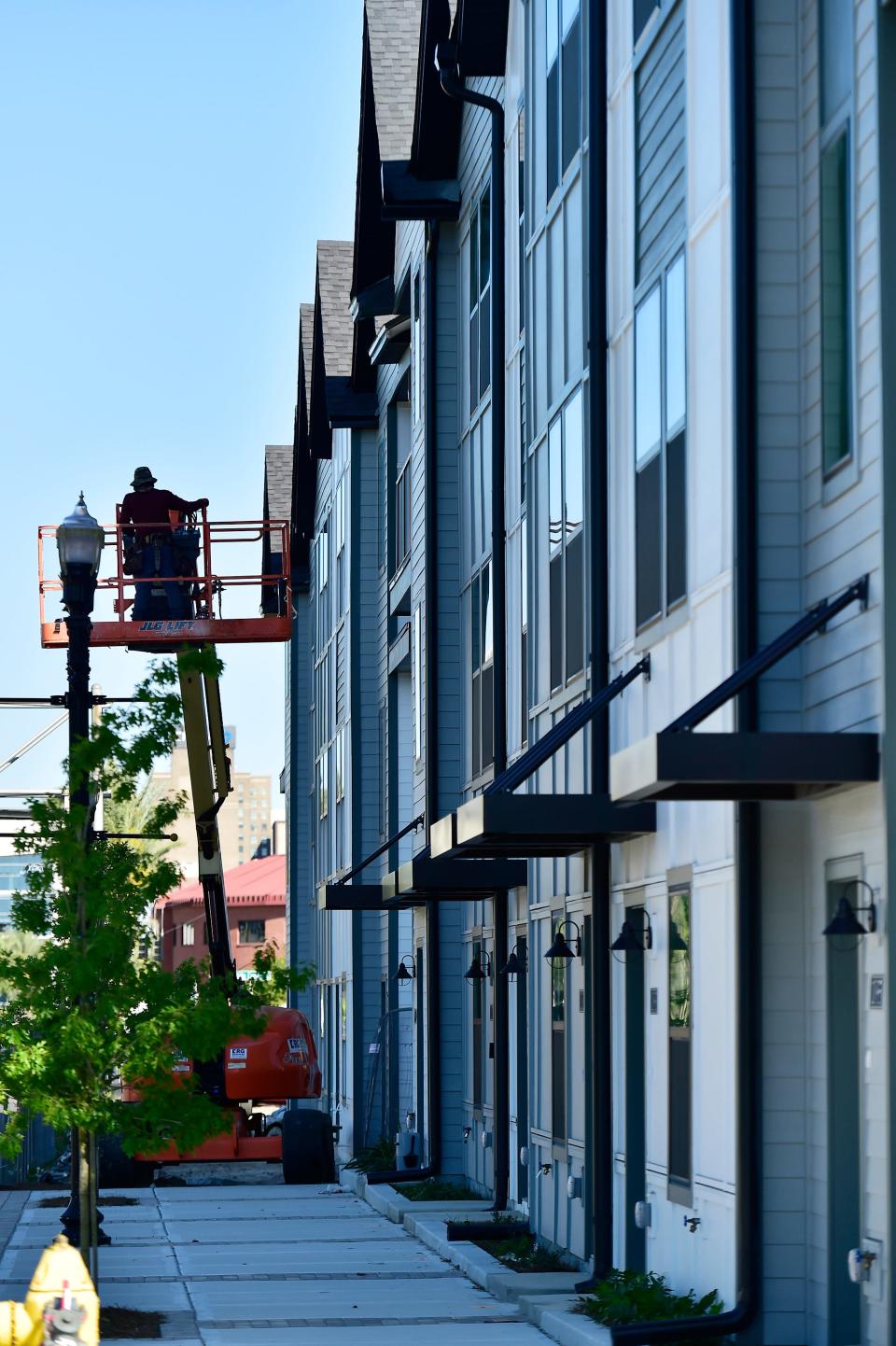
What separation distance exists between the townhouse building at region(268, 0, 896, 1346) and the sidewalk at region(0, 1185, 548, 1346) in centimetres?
116

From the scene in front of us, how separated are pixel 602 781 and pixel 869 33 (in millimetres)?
6298

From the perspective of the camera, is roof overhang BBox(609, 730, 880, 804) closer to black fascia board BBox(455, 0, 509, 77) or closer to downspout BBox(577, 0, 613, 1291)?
downspout BBox(577, 0, 613, 1291)

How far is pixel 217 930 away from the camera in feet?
98.0

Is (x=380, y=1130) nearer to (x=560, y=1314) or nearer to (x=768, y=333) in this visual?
(x=560, y=1314)

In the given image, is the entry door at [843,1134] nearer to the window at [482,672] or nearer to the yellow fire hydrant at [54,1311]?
the yellow fire hydrant at [54,1311]

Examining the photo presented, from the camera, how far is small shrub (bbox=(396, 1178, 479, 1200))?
2272 centimetres

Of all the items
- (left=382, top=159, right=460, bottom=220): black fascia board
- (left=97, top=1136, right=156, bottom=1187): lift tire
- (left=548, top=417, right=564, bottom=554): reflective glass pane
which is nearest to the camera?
(left=548, top=417, right=564, bottom=554): reflective glass pane

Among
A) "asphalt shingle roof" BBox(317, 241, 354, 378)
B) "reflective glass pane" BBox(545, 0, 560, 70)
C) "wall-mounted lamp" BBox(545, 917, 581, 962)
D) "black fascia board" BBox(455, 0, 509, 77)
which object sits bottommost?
"wall-mounted lamp" BBox(545, 917, 581, 962)

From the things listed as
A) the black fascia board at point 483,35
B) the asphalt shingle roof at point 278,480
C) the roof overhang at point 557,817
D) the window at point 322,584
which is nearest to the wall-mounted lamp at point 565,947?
the roof overhang at point 557,817

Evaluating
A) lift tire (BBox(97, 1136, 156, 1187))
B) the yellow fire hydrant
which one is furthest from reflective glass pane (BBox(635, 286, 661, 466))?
lift tire (BBox(97, 1136, 156, 1187))

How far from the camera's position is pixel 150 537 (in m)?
27.6

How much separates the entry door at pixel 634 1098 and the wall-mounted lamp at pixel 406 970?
12780mm

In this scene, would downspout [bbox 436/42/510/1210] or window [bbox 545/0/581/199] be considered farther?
downspout [bbox 436/42/510/1210]

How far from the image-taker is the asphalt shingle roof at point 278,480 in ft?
163
